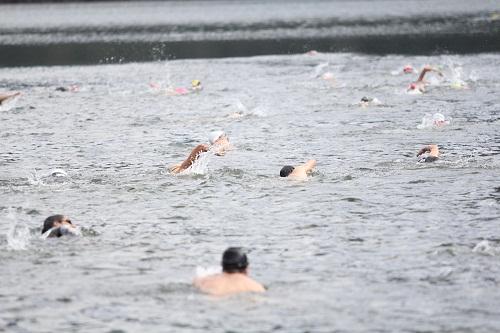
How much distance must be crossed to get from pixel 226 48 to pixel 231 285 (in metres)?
56.1

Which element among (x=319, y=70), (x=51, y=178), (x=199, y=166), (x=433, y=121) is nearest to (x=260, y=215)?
(x=199, y=166)

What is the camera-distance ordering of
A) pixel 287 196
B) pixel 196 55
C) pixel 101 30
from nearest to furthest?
pixel 287 196 < pixel 196 55 < pixel 101 30

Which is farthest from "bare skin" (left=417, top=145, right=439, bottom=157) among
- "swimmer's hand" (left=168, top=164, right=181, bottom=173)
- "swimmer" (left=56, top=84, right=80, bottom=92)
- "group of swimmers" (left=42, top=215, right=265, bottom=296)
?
"swimmer" (left=56, top=84, right=80, bottom=92)

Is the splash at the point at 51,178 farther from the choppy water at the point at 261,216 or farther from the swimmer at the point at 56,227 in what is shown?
the swimmer at the point at 56,227

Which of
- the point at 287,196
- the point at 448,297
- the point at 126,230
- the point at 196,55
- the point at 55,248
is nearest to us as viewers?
the point at 448,297

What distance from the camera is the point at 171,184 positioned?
22016 mm

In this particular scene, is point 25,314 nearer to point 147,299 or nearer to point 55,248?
point 147,299

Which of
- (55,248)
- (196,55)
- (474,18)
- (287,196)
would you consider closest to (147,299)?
(55,248)

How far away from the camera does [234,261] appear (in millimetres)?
13828

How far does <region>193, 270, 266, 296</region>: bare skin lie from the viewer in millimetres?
13992

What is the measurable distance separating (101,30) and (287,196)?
78402mm

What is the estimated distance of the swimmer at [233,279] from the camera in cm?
1388

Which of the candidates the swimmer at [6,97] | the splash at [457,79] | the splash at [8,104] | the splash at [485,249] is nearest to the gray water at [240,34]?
the splash at [457,79]

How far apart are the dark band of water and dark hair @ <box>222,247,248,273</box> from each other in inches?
1831
